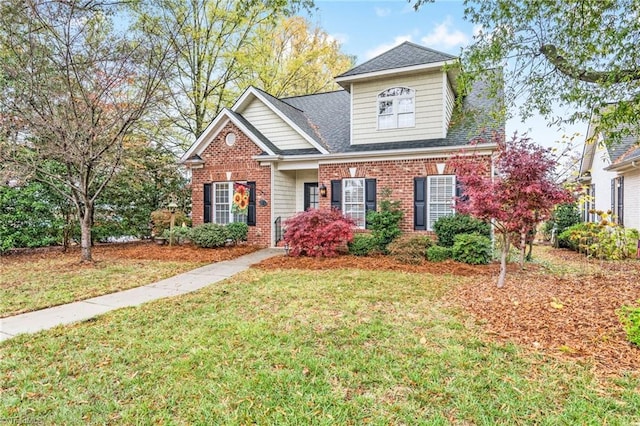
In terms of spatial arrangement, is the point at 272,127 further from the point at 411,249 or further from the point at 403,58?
the point at 411,249

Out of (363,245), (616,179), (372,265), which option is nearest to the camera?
(372,265)

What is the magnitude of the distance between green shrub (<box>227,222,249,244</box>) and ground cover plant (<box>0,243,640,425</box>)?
21.3 feet

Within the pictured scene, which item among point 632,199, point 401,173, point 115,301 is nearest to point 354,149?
point 401,173

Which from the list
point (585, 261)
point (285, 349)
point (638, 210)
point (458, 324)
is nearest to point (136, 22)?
point (285, 349)

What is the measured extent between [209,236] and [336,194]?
4532 mm

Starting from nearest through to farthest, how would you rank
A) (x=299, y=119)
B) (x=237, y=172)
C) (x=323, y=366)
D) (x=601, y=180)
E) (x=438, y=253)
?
1. (x=323, y=366)
2. (x=438, y=253)
3. (x=237, y=172)
4. (x=299, y=119)
5. (x=601, y=180)

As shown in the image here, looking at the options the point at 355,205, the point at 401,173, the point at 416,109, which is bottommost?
the point at 355,205

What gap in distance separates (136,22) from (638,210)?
16778 millimetres

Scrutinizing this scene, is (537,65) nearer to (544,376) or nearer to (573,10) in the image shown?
(573,10)

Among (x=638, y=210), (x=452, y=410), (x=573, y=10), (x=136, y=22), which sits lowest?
(x=452, y=410)

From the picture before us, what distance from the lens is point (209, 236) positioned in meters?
11.7

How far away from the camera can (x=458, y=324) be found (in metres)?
4.63

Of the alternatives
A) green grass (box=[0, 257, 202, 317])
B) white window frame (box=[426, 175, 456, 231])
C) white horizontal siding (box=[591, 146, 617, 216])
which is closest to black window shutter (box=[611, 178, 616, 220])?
white horizontal siding (box=[591, 146, 617, 216])

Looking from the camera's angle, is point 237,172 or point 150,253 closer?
point 150,253
